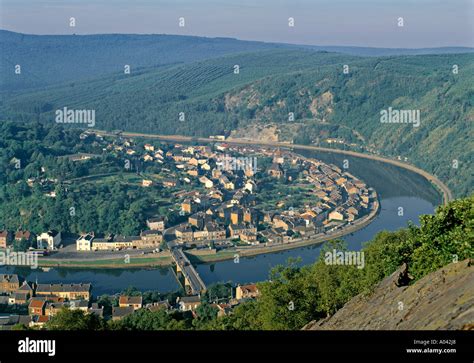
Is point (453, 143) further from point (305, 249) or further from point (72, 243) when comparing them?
point (72, 243)

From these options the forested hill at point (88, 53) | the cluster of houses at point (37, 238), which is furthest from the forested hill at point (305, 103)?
the cluster of houses at point (37, 238)

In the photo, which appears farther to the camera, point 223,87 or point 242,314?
point 223,87

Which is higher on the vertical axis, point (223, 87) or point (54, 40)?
point (54, 40)

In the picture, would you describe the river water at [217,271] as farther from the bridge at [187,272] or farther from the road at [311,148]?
the road at [311,148]

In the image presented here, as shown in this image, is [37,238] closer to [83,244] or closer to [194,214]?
[83,244]
